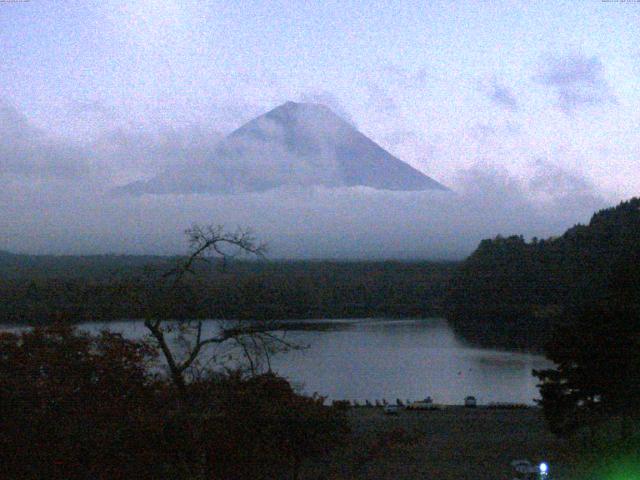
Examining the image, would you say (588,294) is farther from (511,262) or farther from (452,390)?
(452,390)

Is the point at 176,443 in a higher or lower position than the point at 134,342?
lower

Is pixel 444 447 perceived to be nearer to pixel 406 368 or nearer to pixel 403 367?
pixel 406 368

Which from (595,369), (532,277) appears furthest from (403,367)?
(532,277)

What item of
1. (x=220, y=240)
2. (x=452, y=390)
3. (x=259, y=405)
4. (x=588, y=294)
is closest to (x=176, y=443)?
(x=259, y=405)

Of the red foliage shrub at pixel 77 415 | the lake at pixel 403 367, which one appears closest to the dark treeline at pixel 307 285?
the lake at pixel 403 367

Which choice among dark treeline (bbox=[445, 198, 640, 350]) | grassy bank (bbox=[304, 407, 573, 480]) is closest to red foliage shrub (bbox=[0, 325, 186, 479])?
grassy bank (bbox=[304, 407, 573, 480])

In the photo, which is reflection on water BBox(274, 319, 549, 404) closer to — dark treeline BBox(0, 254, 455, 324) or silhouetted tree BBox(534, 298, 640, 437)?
dark treeline BBox(0, 254, 455, 324)
